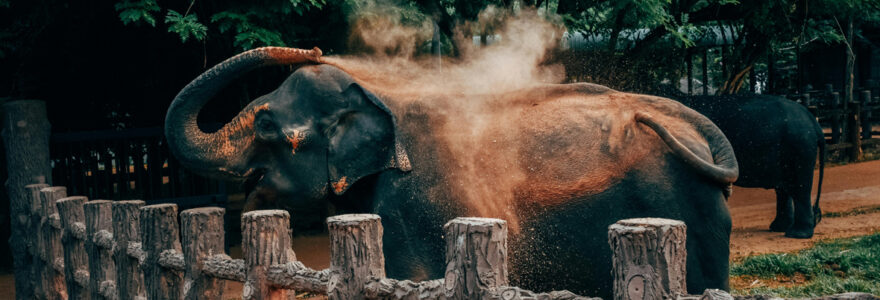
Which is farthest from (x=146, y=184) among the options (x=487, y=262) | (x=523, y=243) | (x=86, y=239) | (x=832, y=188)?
(x=832, y=188)

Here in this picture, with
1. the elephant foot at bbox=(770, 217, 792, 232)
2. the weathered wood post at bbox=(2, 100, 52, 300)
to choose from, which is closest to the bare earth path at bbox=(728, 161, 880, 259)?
the elephant foot at bbox=(770, 217, 792, 232)

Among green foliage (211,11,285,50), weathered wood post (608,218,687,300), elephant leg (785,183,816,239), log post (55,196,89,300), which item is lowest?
elephant leg (785,183,816,239)

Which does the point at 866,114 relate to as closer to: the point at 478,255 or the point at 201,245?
the point at 201,245

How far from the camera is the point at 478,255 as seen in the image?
2760 mm

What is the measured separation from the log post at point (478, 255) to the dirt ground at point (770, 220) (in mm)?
5006

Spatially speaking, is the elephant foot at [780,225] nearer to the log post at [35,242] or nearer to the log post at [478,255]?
the log post at [35,242]

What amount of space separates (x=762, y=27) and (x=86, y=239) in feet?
31.0

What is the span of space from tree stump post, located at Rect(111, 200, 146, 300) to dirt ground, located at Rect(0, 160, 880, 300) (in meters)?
2.23

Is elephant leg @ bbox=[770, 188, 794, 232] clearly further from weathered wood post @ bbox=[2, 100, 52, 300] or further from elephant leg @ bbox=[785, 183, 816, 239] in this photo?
weathered wood post @ bbox=[2, 100, 52, 300]

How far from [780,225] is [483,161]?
603 centimetres

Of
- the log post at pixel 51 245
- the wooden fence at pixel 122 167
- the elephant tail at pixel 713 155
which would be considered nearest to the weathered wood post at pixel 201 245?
the elephant tail at pixel 713 155

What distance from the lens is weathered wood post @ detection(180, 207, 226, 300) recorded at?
4.34 metres

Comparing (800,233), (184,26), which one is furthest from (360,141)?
(800,233)

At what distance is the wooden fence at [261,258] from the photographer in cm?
248
